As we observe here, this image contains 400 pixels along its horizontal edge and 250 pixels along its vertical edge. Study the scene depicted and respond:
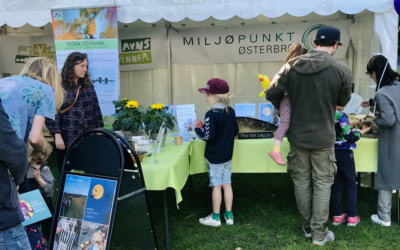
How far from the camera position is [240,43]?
517 centimetres

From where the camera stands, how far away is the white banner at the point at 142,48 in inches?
207

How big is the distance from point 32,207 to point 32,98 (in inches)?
28.6

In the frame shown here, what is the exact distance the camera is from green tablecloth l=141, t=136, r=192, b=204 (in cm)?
262

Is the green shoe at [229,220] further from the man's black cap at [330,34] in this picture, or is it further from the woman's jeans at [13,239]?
the woman's jeans at [13,239]

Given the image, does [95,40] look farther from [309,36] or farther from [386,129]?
[386,129]

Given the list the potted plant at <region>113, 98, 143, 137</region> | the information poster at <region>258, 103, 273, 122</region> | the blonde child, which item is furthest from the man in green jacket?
the information poster at <region>258, 103, 273, 122</region>

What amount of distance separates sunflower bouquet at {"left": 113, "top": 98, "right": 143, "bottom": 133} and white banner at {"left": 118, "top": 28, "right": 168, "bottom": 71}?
6.76ft

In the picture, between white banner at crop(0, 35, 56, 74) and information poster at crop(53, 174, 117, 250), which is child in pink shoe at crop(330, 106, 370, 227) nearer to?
information poster at crop(53, 174, 117, 250)

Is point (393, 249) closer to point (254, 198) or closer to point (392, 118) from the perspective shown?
point (392, 118)

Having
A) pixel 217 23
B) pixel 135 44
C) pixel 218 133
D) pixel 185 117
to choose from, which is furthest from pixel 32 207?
pixel 217 23

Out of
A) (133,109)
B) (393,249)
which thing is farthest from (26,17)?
(393,249)

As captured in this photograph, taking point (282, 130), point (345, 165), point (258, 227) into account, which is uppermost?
point (282, 130)

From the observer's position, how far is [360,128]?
139 inches

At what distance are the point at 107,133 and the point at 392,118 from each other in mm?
2331
